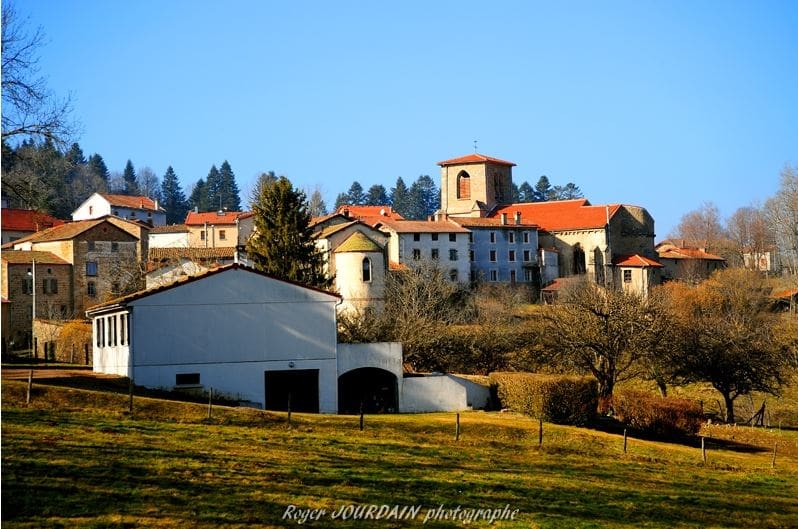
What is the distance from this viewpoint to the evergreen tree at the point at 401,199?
181125 mm

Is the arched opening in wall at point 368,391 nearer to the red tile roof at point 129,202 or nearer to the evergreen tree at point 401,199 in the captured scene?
the red tile roof at point 129,202

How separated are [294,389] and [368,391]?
384cm

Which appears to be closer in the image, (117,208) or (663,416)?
(663,416)

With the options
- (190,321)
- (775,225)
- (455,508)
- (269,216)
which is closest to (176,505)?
(455,508)

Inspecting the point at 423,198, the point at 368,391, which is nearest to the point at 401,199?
the point at 423,198

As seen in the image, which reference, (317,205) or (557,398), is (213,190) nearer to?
(317,205)

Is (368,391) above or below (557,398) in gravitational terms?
above

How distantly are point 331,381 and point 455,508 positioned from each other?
19331mm

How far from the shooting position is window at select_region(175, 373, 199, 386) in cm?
3628

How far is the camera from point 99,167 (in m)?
196

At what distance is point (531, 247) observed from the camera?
93438mm

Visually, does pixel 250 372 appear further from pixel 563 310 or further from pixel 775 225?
pixel 775 225

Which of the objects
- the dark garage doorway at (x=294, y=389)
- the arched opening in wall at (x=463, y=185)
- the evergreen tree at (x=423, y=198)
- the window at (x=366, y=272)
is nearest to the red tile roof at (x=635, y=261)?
the arched opening in wall at (x=463, y=185)

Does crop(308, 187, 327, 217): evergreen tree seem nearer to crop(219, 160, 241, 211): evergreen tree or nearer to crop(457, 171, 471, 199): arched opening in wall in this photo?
crop(457, 171, 471, 199): arched opening in wall
